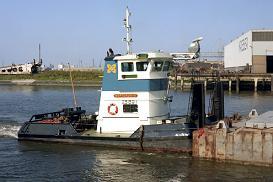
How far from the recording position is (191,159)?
2123cm

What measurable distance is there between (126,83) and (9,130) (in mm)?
11256

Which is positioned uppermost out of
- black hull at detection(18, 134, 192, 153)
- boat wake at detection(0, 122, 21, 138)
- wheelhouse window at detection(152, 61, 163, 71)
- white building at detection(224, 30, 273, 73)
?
white building at detection(224, 30, 273, 73)

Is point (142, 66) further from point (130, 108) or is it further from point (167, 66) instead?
→ point (130, 108)

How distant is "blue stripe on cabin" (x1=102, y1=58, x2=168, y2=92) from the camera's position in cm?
2316

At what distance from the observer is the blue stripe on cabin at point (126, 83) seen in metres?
23.2

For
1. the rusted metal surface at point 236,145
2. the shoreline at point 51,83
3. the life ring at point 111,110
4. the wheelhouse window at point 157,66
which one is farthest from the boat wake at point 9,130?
the shoreline at point 51,83

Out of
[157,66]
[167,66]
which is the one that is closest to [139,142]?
[157,66]

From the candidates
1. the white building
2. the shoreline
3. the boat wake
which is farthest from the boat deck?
the shoreline

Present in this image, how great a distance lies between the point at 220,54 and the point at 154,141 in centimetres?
15454

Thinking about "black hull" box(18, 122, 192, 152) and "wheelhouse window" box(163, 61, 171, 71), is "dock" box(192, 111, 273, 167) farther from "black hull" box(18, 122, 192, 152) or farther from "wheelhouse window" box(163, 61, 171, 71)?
"wheelhouse window" box(163, 61, 171, 71)

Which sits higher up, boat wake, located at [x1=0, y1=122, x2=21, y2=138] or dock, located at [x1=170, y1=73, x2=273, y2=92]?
dock, located at [x1=170, y1=73, x2=273, y2=92]

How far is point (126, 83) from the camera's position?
77.3 feet

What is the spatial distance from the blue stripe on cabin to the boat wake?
8.70m

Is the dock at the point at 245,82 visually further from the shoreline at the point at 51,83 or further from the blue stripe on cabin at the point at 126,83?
the blue stripe on cabin at the point at 126,83
